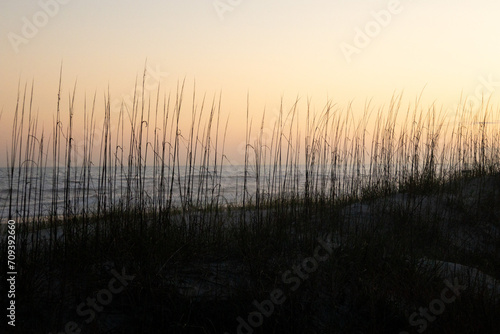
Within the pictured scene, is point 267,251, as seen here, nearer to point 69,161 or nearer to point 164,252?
point 164,252

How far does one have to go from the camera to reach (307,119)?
12.2 feet

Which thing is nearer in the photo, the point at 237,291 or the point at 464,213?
the point at 237,291

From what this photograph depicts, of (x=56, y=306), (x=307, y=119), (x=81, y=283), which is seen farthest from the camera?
(x=307, y=119)

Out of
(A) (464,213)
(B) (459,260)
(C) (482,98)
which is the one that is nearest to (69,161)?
(B) (459,260)

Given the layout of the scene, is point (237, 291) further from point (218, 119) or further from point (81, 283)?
point (218, 119)

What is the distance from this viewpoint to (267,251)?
8.58 ft

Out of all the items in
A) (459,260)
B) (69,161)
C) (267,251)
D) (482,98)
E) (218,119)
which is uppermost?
(482,98)

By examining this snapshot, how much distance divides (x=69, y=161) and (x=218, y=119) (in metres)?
1.11

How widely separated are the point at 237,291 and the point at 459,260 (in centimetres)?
219

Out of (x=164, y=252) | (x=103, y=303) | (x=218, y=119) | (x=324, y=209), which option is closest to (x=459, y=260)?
(x=324, y=209)

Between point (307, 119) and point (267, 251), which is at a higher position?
point (307, 119)

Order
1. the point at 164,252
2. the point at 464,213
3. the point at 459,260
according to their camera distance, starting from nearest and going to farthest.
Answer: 1. the point at 164,252
2. the point at 459,260
3. the point at 464,213

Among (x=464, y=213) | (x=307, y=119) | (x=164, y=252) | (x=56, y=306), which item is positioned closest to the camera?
(x=56, y=306)

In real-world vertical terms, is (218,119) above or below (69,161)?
above
